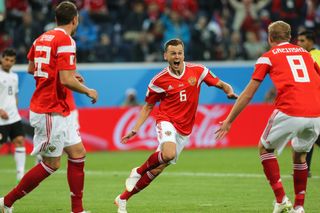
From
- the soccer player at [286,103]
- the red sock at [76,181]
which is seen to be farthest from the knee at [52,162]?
the soccer player at [286,103]

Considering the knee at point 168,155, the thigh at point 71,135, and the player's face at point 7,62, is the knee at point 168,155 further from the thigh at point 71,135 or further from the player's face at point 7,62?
the player's face at point 7,62

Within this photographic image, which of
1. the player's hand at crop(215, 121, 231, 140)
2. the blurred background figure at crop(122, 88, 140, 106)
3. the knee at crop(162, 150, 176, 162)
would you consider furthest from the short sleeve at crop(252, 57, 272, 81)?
the blurred background figure at crop(122, 88, 140, 106)

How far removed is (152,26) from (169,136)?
1387 centimetres

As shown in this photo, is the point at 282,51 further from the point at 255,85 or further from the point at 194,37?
the point at 194,37

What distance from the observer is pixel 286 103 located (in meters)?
9.27

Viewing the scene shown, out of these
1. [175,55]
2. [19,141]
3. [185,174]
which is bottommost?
[185,174]

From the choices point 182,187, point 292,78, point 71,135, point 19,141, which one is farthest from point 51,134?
point 19,141

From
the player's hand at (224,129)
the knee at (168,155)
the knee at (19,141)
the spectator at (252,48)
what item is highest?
the player's hand at (224,129)

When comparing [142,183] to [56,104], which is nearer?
[56,104]

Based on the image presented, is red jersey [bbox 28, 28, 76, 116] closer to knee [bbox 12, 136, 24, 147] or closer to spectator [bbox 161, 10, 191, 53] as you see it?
knee [bbox 12, 136, 24, 147]

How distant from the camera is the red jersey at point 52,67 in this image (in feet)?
29.9

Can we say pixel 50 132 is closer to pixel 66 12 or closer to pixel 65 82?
pixel 65 82

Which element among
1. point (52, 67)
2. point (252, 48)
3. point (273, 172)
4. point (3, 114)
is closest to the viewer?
point (52, 67)

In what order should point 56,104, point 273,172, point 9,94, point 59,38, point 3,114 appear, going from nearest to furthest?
point 59,38 → point 56,104 → point 273,172 → point 3,114 → point 9,94
